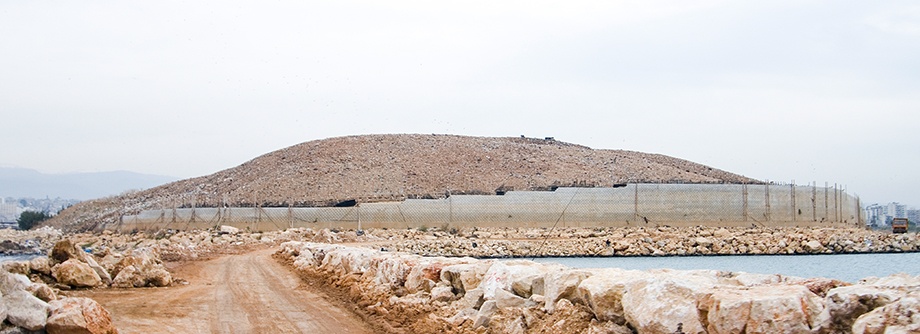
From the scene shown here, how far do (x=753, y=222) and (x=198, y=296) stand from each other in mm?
40803

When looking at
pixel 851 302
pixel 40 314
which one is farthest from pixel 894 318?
pixel 40 314

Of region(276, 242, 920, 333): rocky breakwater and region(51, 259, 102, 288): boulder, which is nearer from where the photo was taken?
region(276, 242, 920, 333): rocky breakwater

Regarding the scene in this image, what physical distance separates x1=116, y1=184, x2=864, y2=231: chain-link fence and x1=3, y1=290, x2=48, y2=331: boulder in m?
37.5

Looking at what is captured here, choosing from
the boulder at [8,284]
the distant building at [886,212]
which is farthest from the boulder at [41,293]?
the distant building at [886,212]

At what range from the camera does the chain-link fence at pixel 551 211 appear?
1794 inches

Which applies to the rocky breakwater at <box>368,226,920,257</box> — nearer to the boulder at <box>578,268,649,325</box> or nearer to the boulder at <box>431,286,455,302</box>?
the boulder at <box>431,286,455,302</box>

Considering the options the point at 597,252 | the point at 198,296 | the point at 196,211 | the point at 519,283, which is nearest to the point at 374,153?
the point at 196,211

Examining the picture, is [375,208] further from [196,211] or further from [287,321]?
[287,321]

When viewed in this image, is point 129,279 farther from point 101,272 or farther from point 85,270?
point 85,270

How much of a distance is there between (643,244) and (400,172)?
122 feet

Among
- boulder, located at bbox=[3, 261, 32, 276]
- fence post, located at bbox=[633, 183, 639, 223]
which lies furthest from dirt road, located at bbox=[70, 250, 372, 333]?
fence post, located at bbox=[633, 183, 639, 223]

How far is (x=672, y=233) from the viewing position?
134 feet

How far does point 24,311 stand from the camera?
700cm

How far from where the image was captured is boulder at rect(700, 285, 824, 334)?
4.94 m
